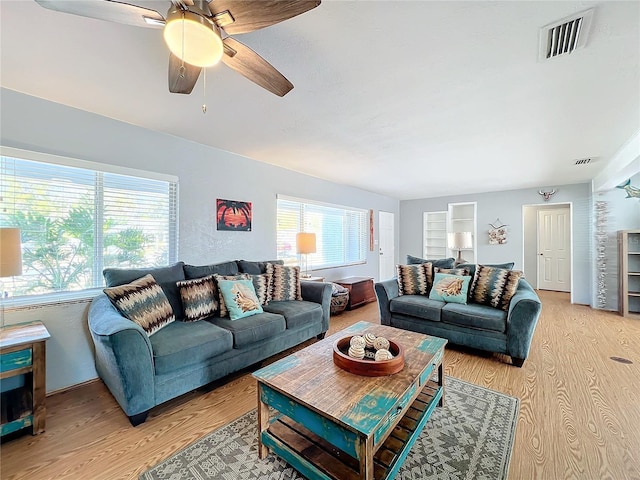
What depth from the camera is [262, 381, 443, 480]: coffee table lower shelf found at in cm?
124

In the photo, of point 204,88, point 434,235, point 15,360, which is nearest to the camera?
point 15,360

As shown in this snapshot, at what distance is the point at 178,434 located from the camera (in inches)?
66.3

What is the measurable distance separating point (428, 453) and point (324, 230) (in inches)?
147

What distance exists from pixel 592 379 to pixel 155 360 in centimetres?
355

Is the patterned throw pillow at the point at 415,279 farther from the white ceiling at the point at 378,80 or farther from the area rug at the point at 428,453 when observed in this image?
the area rug at the point at 428,453

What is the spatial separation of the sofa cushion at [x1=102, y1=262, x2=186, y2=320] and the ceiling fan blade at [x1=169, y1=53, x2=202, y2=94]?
1.58 m

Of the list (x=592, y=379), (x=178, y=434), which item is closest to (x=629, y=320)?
(x=592, y=379)

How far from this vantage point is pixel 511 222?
5734 millimetres

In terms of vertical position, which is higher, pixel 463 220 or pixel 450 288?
pixel 463 220

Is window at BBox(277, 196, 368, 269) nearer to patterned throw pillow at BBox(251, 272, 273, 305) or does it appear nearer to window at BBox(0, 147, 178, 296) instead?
patterned throw pillow at BBox(251, 272, 273, 305)

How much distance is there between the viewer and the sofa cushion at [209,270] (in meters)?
2.68

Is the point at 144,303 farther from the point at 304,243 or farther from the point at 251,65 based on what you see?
the point at 304,243

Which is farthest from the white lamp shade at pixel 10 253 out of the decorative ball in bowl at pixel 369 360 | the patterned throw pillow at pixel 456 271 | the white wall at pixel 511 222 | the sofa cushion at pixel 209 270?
the white wall at pixel 511 222

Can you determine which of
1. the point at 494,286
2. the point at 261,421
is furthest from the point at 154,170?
the point at 494,286
